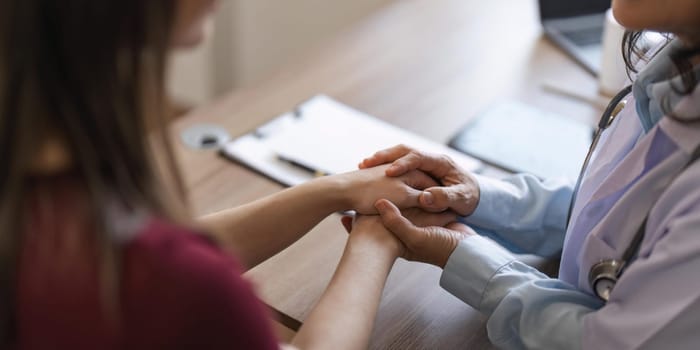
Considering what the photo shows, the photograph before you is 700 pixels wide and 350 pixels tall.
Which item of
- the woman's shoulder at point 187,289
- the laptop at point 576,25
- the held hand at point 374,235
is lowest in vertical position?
the laptop at point 576,25

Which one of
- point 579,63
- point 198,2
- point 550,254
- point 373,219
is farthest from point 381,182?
point 579,63

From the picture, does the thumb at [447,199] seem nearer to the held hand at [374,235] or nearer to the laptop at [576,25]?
the held hand at [374,235]

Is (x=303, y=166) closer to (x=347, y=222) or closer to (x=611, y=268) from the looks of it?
(x=347, y=222)

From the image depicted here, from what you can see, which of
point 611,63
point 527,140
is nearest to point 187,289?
point 527,140

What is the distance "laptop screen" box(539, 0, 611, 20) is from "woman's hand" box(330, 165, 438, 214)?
2.66 feet

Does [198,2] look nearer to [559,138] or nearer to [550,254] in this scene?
[550,254]

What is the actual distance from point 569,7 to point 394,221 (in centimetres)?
98

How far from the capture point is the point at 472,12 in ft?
6.19

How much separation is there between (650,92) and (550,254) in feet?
1.06

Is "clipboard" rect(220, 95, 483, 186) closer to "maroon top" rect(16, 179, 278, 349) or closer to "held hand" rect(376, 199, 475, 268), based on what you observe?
"held hand" rect(376, 199, 475, 268)

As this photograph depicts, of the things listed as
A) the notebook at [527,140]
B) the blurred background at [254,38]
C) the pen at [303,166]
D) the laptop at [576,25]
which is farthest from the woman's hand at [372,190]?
the blurred background at [254,38]

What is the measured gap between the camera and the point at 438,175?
3.92 feet

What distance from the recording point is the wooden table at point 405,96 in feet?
3.39

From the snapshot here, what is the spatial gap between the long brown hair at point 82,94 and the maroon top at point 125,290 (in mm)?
12
